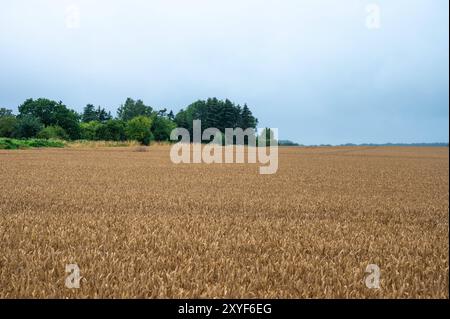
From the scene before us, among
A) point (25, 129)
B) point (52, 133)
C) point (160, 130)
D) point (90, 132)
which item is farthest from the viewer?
point (160, 130)

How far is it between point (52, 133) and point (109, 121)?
1690 inches

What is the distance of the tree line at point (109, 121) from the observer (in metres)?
27.8

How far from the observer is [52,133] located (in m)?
37.4

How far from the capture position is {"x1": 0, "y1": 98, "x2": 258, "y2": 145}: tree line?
1094 inches

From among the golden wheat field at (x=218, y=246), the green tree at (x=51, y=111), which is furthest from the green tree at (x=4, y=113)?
the green tree at (x=51, y=111)

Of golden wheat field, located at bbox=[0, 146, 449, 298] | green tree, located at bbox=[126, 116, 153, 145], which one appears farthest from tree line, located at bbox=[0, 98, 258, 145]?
golden wheat field, located at bbox=[0, 146, 449, 298]

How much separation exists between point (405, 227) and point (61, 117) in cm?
4582

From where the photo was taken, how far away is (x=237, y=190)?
45.0 feet

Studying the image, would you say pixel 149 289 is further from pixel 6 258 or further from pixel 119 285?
pixel 6 258

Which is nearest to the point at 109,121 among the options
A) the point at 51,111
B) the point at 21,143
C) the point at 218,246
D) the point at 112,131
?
the point at 112,131

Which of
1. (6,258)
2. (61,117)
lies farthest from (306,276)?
(61,117)

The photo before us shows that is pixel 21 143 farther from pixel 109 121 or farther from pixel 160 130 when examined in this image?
pixel 160 130

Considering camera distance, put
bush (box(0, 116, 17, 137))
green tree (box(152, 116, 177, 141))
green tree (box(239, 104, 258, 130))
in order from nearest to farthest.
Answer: bush (box(0, 116, 17, 137)) < green tree (box(152, 116, 177, 141)) < green tree (box(239, 104, 258, 130))

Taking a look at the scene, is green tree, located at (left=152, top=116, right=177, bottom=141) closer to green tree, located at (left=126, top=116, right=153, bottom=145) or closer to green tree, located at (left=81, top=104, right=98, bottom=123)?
green tree, located at (left=126, top=116, right=153, bottom=145)
